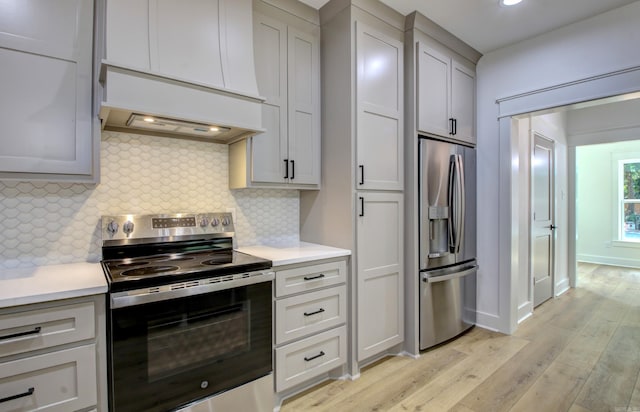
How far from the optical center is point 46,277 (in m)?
1.53

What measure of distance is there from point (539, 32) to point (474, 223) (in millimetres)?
1798

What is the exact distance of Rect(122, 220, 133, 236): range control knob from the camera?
6.42 ft

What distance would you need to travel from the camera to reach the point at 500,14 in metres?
2.57

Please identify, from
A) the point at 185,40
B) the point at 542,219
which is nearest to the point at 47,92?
the point at 185,40

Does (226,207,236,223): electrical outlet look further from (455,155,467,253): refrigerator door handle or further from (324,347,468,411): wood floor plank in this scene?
(455,155,467,253): refrigerator door handle

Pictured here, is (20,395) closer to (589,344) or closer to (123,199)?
(123,199)

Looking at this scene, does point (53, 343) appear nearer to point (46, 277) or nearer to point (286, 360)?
point (46, 277)

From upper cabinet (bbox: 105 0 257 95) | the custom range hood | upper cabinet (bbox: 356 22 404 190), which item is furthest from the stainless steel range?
upper cabinet (bbox: 356 22 404 190)

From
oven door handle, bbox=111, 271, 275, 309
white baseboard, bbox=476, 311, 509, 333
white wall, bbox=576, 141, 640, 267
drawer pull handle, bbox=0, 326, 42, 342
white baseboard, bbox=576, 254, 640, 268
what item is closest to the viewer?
drawer pull handle, bbox=0, 326, 42, 342

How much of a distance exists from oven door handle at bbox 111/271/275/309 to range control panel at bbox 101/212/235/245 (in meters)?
0.62

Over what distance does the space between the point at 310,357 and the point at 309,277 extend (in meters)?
0.53

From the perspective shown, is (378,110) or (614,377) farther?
(378,110)

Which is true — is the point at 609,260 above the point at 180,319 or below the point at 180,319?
below

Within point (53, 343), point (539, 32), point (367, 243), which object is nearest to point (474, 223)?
point (367, 243)
